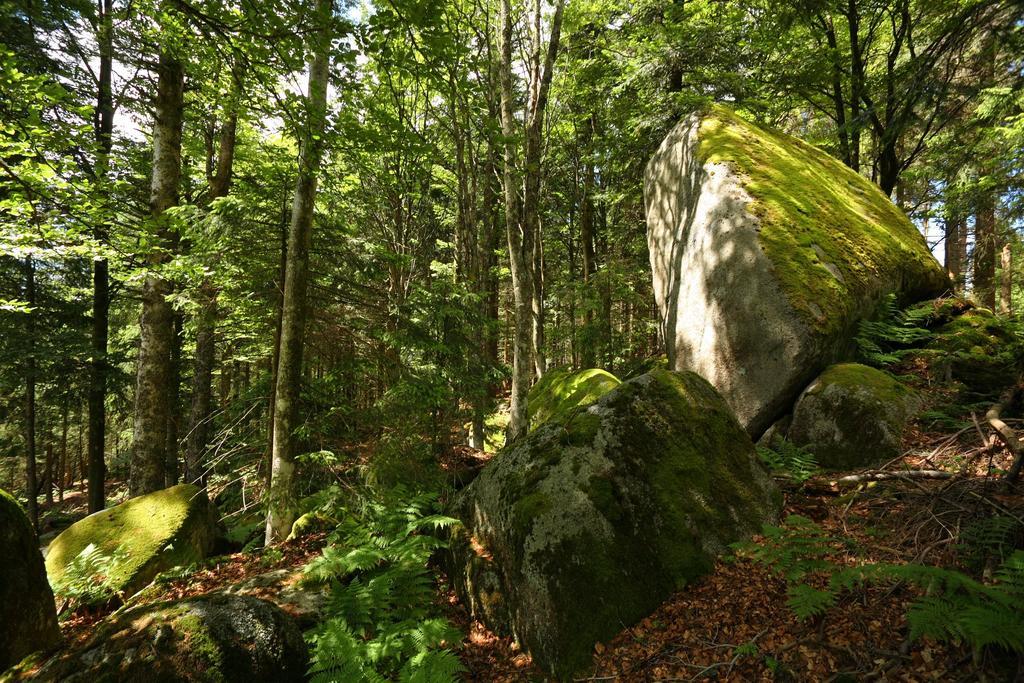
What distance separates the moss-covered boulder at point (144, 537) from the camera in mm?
5719

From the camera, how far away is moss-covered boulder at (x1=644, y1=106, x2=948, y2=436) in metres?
6.00

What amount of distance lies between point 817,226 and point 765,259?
1.45 m

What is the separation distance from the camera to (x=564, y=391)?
980 centimetres

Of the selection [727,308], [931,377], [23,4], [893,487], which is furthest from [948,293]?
[23,4]

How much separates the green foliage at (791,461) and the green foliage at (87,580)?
8.03 meters

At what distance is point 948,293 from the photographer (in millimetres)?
8102

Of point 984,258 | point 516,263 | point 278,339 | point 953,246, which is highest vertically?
point 953,246

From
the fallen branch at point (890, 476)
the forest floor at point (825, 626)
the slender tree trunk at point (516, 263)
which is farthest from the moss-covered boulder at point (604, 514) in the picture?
the slender tree trunk at point (516, 263)

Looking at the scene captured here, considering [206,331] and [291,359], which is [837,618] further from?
[206,331]

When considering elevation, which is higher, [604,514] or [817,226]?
[817,226]

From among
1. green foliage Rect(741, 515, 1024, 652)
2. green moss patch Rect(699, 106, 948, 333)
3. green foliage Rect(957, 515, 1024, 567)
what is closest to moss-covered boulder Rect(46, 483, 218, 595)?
green foliage Rect(741, 515, 1024, 652)

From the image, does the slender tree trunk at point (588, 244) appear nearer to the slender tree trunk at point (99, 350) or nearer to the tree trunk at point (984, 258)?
the tree trunk at point (984, 258)

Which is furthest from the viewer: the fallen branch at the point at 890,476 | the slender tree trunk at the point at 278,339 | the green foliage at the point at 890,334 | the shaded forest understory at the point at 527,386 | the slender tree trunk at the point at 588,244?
the slender tree trunk at the point at 588,244

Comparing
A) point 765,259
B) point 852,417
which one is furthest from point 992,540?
point 765,259
